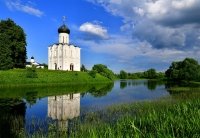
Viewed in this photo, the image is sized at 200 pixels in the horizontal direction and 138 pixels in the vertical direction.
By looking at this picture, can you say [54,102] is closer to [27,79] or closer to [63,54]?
[27,79]

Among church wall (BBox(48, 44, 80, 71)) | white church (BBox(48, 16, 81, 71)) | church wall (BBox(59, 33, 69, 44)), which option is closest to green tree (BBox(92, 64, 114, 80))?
church wall (BBox(48, 44, 80, 71))

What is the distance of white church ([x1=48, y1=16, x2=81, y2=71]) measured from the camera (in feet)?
193

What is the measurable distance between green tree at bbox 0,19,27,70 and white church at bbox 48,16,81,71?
16.9 metres

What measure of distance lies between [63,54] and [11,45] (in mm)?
22461

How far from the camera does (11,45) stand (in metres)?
37.4

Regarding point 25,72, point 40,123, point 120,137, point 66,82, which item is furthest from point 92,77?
point 120,137

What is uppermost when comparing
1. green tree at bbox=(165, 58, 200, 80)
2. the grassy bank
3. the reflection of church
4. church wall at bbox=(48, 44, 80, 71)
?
church wall at bbox=(48, 44, 80, 71)

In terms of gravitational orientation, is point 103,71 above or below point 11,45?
below

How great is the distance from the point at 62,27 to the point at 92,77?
2003 centimetres

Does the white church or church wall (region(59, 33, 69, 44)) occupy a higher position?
church wall (region(59, 33, 69, 44))

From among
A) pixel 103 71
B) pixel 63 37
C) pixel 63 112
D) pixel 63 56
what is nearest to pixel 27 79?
pixel 63 112

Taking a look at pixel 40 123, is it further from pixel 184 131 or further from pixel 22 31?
pixel 22 31

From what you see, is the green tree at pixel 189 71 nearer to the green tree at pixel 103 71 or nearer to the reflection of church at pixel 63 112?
the green tree at pixel 103 71

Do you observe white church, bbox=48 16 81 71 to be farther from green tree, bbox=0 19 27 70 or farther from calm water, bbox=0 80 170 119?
calm water, bbox=0 80 170 119
